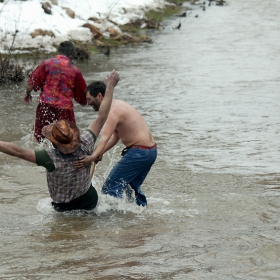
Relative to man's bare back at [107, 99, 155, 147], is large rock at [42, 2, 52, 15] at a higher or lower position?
lower

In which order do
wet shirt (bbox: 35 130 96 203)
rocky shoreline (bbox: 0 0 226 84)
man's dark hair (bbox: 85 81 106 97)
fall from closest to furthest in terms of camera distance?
wet shirt (bbox: 35 130 96 203) < man's dark hair (bbox: 85 81 106 97) < rocky shoreline (bbox: 0 0 226 84)

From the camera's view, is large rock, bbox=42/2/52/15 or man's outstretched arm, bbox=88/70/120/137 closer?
man's outstretched arm, bbox=88/70/120/137

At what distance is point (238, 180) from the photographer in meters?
8.10

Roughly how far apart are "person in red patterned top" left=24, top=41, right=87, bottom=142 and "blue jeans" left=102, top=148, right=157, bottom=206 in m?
2.34

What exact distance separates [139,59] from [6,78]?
221 inches

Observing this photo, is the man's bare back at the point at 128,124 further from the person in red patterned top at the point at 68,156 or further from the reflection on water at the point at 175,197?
the reflection on water at the point at 175,197

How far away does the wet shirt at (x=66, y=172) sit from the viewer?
206 inches

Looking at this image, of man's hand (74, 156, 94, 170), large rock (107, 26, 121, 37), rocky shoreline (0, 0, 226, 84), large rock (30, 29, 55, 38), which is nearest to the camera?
man's hand (74, 156, 94, 170)

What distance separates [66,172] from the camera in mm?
5383

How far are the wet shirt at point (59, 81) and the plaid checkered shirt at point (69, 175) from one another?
2.97 meters

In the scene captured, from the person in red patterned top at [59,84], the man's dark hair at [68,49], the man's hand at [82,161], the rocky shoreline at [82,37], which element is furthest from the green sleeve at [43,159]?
the rocky shoreline at [82,37]

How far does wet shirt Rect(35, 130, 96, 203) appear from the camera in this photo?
5242 millimetres

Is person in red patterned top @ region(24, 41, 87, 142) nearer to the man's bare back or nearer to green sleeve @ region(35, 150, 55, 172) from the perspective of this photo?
Answer: the man's bare back

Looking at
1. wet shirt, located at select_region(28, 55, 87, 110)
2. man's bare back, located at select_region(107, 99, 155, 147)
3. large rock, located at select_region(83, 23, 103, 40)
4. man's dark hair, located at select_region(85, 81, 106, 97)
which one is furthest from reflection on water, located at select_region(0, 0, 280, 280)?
large rock, located at select_region(83, 23, 103, 40)
